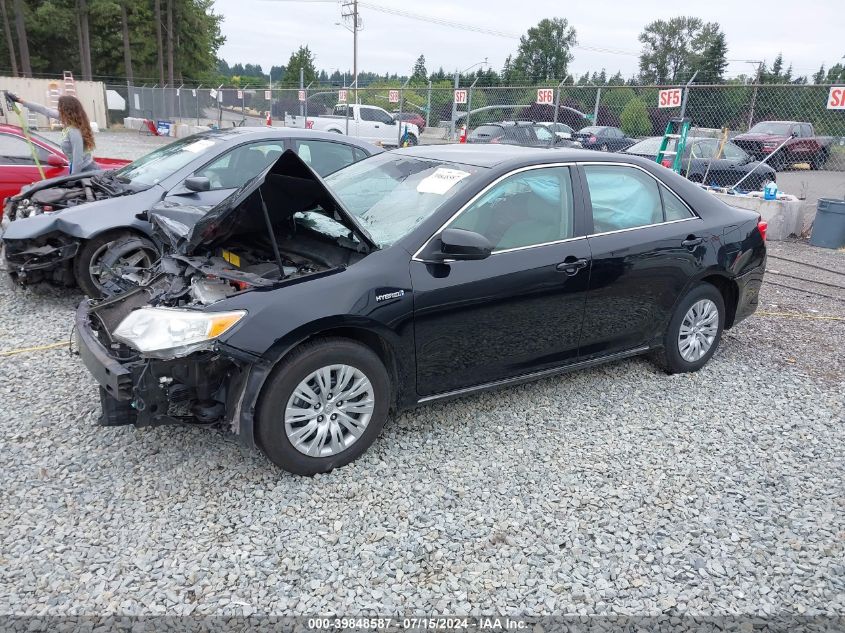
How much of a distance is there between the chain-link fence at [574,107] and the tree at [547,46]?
5387cm

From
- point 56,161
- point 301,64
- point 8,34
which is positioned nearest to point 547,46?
point 301,64

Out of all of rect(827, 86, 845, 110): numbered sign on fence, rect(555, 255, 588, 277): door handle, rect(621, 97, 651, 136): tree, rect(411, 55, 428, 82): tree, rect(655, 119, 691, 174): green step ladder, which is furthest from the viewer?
rect(411, 55, 428, 82): tree

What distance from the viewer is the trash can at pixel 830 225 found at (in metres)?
10.2

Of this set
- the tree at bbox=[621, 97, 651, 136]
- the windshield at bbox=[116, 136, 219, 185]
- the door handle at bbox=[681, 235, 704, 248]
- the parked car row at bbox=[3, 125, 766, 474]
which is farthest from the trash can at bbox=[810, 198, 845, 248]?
the windshield at bbox=[116, 136, 219, 185]

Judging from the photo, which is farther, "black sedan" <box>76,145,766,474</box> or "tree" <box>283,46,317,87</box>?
"tree" <box>283,46,317,87</box>

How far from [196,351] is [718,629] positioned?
99.7 inches

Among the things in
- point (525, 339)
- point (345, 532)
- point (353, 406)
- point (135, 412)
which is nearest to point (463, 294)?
point (525, 339)

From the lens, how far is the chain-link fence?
43.2 ft

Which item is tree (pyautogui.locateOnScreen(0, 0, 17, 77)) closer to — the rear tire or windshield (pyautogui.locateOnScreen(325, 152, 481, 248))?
the rear tire

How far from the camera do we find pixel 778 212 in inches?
423

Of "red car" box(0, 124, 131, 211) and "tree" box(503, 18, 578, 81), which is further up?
"tree" box(503, 18, 578, 81)

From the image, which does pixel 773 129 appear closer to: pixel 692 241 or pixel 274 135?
pixel 692 241

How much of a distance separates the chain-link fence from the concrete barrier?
170 cm

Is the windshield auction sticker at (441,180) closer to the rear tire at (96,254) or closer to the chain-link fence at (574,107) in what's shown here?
the rear tire at (96,254)
